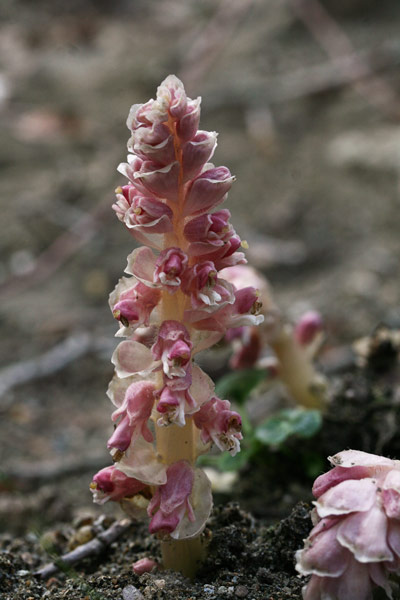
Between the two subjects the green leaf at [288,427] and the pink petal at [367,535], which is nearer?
the pink petal at [367,535]

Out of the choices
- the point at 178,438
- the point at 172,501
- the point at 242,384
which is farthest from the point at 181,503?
the point at 242,384

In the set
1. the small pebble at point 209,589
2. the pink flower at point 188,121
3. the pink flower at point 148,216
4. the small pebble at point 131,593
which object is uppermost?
the pink flower at point 188,121

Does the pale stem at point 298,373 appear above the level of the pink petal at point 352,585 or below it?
above

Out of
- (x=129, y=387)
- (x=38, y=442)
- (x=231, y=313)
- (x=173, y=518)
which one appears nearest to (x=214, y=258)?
(x=231, y=313)

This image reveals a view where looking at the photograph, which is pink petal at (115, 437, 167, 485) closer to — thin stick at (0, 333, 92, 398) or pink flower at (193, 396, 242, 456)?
pink flower at (193, 396, 242, 456)

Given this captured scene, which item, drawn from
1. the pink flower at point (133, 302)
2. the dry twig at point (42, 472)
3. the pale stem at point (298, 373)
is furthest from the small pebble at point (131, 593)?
the dry twig at point (42, 472)

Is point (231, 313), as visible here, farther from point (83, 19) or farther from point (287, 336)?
point (83, 19)

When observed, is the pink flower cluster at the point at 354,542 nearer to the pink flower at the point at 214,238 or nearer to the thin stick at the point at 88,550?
the pink flower at the point at 214,238
